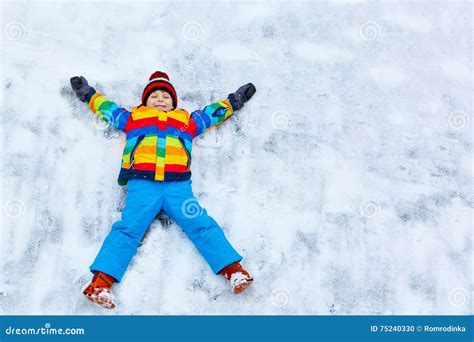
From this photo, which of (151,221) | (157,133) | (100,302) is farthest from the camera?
(157,133)

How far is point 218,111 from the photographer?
12.3ft

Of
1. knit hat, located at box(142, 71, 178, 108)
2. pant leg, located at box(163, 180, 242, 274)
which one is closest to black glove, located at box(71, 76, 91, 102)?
knit hat, located at box(142, 71, 178, 108)

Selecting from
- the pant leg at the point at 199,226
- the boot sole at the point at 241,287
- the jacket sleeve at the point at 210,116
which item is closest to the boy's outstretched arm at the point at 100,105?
the jacket sleeve at the point at 210,116

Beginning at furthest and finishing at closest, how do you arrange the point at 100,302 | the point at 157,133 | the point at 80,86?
1. the point at 80,86
2. the point at 157,133
3. the point at 100,302

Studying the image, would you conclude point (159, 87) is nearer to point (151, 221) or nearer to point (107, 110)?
point (107, 110)

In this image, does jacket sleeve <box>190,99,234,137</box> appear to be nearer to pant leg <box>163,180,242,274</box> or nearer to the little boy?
the little boy

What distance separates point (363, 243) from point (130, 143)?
153 cm

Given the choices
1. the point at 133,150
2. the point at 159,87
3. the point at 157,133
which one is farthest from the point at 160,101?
the point at 133,150

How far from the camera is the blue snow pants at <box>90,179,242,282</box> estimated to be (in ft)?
10.7

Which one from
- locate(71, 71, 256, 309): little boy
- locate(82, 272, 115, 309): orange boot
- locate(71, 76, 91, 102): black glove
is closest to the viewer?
locate(82, 272, 115, 309): orange boot

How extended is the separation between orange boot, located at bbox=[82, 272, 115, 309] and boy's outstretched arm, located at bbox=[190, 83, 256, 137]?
1.06m

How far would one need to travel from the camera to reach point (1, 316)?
320 centimetres

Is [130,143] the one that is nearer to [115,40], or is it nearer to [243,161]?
Answer: [243,161]

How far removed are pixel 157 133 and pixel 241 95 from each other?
69 cm
